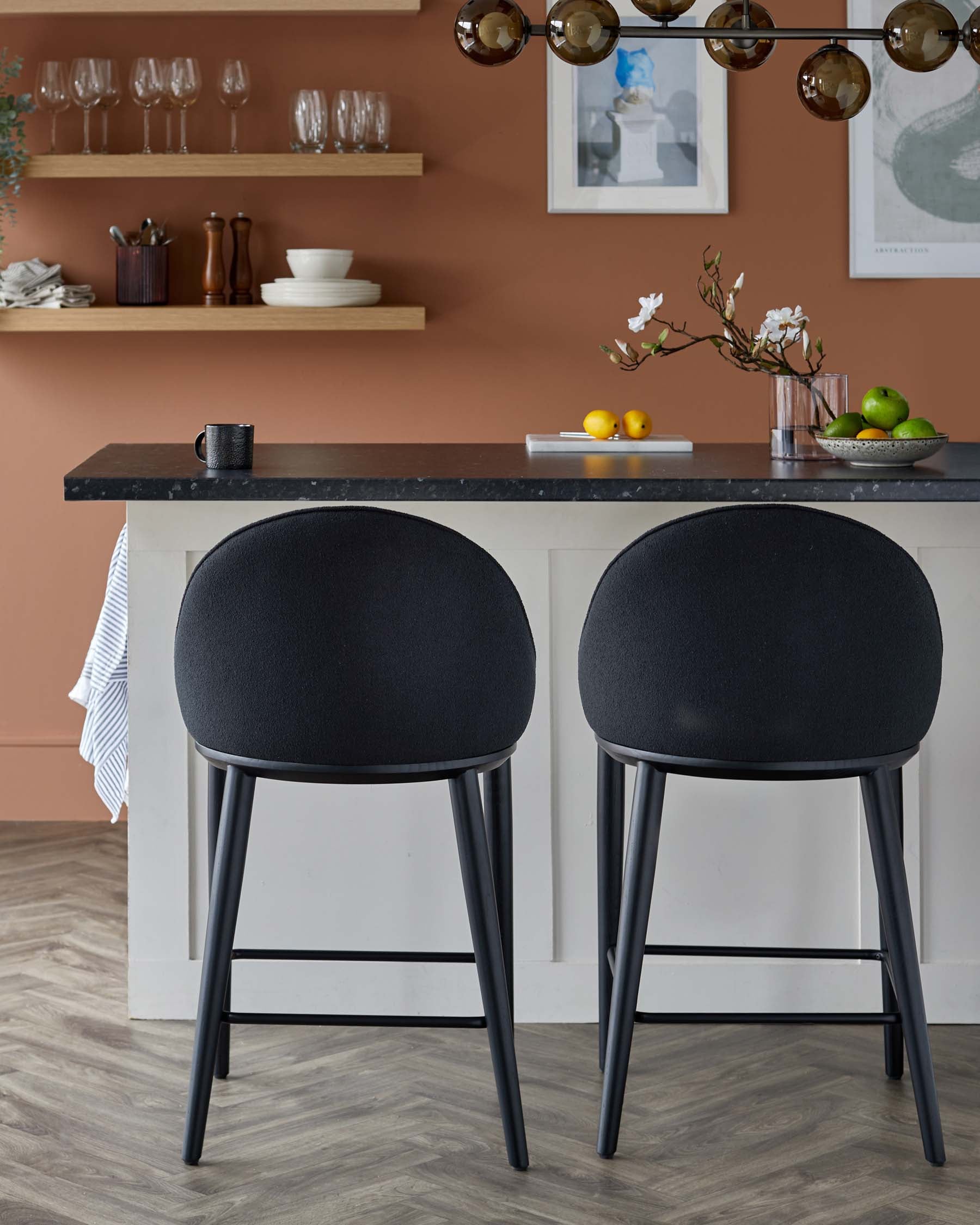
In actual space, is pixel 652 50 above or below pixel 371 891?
above

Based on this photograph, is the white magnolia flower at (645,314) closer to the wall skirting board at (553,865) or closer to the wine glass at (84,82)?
the wall skirting board at (553,865)

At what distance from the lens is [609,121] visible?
144 inches

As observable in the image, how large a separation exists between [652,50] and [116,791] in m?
2.34

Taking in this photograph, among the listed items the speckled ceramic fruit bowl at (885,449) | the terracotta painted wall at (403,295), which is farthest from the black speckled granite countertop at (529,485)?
the terracotta painted wall at (403,295)

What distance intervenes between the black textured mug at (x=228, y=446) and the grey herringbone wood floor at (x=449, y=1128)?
997 millimetres

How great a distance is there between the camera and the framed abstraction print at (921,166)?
3.69 m

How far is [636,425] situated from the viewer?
8.72ft

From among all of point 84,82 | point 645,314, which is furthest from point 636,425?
point 84,82

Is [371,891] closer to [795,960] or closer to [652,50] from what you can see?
[795,960]

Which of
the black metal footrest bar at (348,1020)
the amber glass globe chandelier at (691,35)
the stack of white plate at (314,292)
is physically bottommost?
the black metal footrest bar at (348,1020)

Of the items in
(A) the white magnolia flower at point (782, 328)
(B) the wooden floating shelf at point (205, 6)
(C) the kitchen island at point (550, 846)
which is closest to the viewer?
(C) the kitchen island at point (550, 846)

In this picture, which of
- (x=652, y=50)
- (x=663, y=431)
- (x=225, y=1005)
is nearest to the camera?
(x=225, y=1005)

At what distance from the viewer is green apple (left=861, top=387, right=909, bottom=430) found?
229cm

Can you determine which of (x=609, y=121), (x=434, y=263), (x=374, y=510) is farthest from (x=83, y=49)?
(x=374, y=510)
